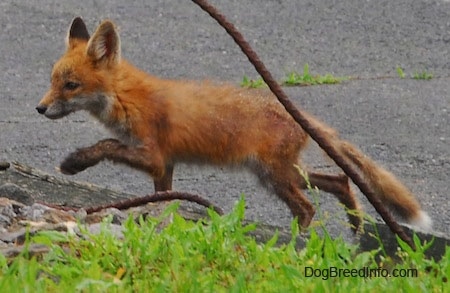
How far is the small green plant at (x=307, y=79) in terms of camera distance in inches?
493

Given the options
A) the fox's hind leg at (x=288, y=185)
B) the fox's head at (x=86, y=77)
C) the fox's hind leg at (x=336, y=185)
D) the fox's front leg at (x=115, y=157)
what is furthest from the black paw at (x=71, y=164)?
the fox's hind leg at (x=336, y=185)

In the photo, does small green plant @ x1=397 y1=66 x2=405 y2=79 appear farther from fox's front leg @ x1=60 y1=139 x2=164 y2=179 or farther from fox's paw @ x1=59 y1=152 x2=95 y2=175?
fox's paw @ x1=59 y1=152 x2=95 y2=175

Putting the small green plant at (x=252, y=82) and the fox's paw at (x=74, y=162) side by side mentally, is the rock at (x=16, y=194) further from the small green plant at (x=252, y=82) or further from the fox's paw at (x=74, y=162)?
the small green plant at (x=252, y=82)

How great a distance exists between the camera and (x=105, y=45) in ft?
27.4

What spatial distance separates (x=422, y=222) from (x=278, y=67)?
5.79 meters

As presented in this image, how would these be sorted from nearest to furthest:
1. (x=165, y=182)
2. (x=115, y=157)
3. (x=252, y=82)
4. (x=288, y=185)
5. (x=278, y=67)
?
(x=115, y=157) < (x=288, y=185) < (x=165, y=182) < (x=252, y=82) < (x=278, y=67)

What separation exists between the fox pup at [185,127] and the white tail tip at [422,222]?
0.04 ft

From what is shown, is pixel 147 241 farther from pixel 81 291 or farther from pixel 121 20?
pixel 121 20

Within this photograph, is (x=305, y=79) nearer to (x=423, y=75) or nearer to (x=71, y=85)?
(x=423, y=75)

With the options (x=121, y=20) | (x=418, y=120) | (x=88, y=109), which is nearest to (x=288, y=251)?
(x=88, y=109)

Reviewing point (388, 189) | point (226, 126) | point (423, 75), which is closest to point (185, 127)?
point (226, 126)

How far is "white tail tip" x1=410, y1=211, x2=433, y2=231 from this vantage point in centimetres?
771

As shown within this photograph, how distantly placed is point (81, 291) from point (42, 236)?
0.67m

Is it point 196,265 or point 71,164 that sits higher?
point 196,265
